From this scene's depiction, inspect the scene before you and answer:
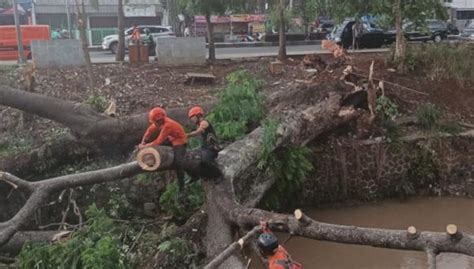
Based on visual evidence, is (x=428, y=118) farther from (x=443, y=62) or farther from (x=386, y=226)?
(x=443, y=62)

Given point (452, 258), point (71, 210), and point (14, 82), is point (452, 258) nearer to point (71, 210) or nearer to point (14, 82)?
point (71, 210)

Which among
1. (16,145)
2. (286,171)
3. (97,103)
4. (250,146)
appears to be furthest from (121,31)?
(250,146)

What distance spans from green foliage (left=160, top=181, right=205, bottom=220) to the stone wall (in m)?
2.58

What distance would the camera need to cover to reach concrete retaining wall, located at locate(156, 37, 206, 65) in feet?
56.0

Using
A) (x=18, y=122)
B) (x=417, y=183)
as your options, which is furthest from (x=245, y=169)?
(x=18, y=122)

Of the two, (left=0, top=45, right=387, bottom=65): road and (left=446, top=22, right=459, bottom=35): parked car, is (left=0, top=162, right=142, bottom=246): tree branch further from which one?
(left=446, top=22, right=459, bottom=35): parked car

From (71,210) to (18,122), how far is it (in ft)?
10.6

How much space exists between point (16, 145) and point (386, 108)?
7471 millimetres

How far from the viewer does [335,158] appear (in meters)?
11.3

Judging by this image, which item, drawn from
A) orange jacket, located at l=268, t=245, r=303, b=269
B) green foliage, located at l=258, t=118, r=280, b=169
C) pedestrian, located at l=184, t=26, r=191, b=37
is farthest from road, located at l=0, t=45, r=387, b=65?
orange jacket, located at l=268, t=245, r=303, b=269

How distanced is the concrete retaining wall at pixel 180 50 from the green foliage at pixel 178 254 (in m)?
10.2

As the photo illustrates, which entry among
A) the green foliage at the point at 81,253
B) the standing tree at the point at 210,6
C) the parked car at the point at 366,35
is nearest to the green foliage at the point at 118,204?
the green foliage at the point at 81,253

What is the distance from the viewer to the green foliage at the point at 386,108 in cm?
1215

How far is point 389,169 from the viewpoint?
38.0ft
